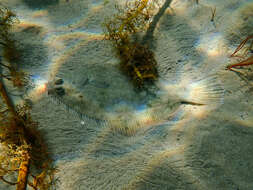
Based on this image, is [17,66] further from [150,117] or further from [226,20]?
[226,20]

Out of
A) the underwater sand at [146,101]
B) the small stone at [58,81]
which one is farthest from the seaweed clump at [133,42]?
the small stone at [58,81]

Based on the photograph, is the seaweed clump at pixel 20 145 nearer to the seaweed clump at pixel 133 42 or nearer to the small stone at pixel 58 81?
the small stone at pixel 58 81

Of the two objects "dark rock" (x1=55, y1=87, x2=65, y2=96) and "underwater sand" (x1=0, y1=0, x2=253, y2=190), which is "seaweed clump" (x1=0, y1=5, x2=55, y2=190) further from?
"dark rock" (x1=55, y1=87, x2=65, y2=96)

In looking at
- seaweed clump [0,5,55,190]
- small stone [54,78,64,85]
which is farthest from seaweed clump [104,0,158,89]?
seaweed clump [0,5,55,190]

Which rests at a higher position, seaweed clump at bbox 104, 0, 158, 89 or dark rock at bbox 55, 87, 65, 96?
seaweed clump at bbox 104, 0, 158, 89

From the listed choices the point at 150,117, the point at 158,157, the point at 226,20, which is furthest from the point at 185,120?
the point at 226,20
